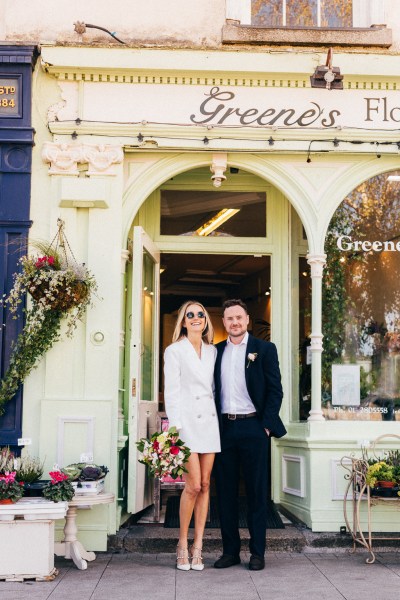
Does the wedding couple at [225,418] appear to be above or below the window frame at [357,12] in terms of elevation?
below

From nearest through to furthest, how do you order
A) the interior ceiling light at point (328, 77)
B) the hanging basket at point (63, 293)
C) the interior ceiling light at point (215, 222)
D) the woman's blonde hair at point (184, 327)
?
the woman's blonde hair at point (184, 327), the hanging basket at point (63, 293), the interior ceiling light at point (328, 77), the interior ceiling light at point (215, 222)

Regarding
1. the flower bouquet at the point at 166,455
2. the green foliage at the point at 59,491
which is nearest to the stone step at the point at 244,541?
the green foliage at the point at 59,491

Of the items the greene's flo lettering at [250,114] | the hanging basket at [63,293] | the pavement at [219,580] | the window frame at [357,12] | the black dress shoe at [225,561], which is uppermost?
the window frame at [357,12]

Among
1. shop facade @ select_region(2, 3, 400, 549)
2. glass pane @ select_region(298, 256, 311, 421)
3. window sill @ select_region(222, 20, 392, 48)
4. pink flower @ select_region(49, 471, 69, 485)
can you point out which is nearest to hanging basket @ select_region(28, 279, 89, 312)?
shop facade @ select_region(2, 3, 400, 549)

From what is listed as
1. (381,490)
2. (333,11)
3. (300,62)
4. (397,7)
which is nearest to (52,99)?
(300,62)

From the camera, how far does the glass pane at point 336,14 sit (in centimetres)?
810

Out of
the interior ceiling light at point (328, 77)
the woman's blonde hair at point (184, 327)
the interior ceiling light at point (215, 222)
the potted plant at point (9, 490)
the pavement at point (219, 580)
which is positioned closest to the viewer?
the pavement at point (219, 580)

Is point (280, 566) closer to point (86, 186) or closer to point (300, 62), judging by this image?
point (86, 186)

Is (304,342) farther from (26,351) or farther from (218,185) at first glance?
(26,351)

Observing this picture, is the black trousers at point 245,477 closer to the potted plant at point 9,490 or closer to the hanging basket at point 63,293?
the potted plant at point 9,490

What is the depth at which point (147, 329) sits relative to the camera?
8398 millimetres

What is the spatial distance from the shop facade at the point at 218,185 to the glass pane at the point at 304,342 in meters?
0.03

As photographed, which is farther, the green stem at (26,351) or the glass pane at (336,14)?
the glass pane at (336,14)

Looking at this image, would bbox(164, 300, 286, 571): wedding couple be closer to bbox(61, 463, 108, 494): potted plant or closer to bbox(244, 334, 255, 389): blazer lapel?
bbox(244, 334, 255, 389): blazer lapel
